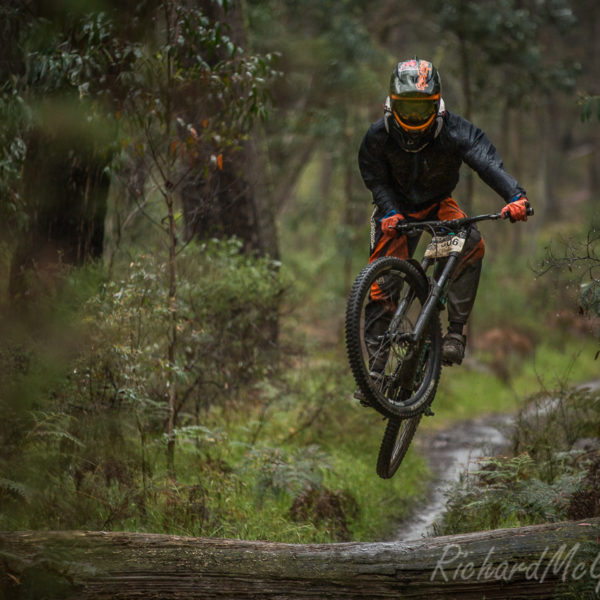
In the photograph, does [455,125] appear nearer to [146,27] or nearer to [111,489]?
[146,27]

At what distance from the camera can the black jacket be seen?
6.05 metres

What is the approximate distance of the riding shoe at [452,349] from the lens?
249 inches

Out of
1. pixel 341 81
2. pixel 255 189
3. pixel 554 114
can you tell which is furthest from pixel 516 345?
pixel 554 114

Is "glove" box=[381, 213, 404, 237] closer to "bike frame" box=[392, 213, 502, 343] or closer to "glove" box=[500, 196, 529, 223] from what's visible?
"bike frame" box=[392, 213, 502, 343]

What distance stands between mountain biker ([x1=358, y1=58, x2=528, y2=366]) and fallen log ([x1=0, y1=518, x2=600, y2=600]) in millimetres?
1353

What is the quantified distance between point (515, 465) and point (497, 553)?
1.86m

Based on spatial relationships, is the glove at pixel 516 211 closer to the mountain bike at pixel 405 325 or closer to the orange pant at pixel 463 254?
the mountain bike at pixel 405 325

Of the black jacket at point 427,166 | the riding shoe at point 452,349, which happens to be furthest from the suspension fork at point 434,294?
the black jacket at point 427,166

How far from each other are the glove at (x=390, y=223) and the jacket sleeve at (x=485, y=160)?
2.28ft

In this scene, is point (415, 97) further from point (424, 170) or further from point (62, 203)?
point (62, 203)

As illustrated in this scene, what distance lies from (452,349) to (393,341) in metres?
0.81

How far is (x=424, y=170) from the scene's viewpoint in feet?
20.9

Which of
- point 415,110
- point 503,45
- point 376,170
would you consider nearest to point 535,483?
point 376,170

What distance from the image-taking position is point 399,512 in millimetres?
8703
